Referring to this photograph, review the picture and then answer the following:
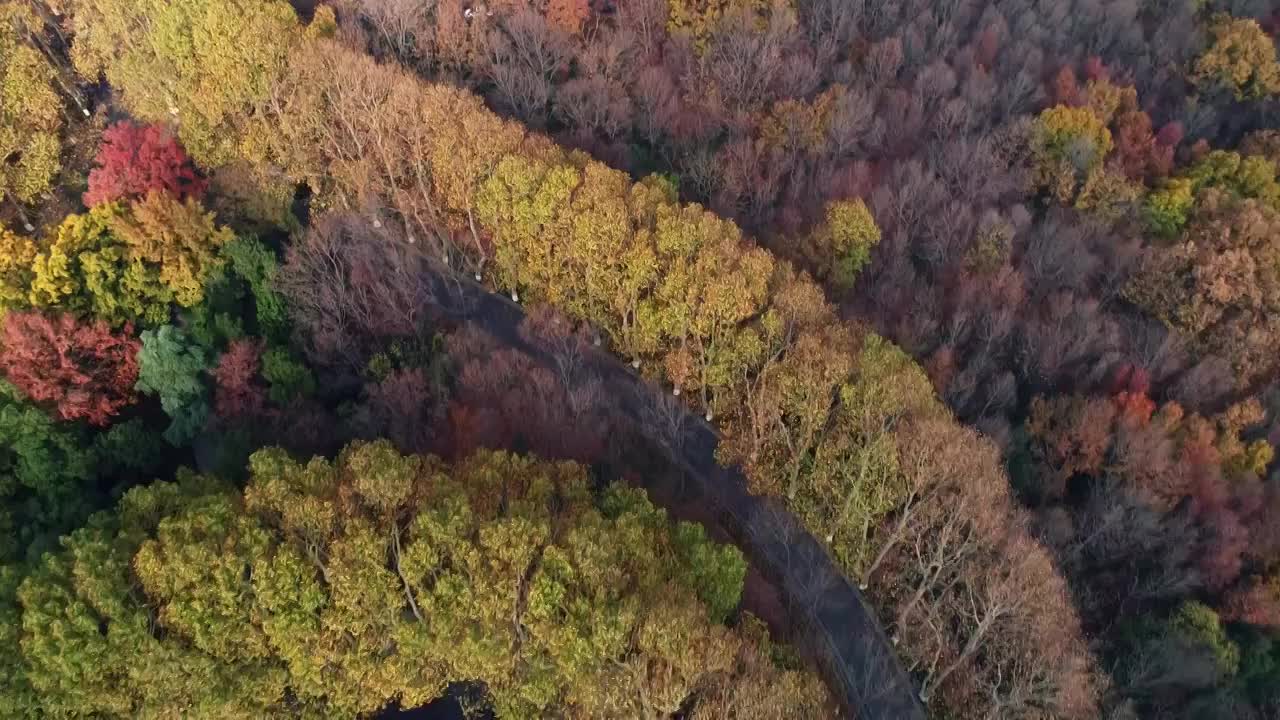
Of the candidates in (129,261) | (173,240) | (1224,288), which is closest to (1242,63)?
(1224,288)

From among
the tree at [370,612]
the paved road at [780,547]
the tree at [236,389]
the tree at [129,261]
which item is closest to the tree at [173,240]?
the tree at [129,261]

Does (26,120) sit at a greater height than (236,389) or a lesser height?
greater

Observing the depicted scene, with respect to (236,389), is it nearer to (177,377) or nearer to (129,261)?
(177,377)

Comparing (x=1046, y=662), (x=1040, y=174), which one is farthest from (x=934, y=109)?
(x=1046, y=662)

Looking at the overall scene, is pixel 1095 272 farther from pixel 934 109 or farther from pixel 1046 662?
pixel 1046 662

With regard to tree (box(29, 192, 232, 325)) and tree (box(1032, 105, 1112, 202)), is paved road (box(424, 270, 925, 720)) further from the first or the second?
tree (box(1032, 105, 1112, 202))
